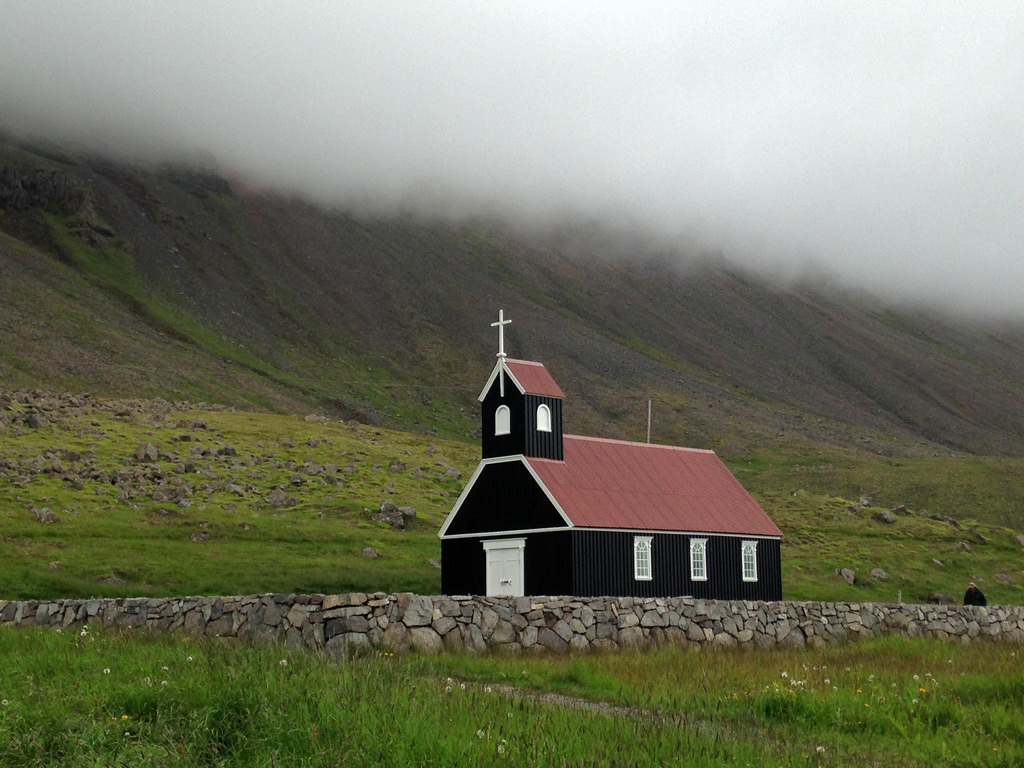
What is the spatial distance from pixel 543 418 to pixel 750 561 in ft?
34.2

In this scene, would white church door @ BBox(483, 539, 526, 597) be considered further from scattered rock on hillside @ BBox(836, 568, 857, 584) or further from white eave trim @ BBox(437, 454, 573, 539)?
scattered rock on hillside @ BBox(836, 568, 857, 584)

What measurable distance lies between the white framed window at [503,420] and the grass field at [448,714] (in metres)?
19.6

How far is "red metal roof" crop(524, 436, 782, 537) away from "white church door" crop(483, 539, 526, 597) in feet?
8.42

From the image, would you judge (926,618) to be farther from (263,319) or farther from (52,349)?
(263,319)

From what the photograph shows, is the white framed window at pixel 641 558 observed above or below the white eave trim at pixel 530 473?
below

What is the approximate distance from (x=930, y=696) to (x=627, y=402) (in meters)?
152

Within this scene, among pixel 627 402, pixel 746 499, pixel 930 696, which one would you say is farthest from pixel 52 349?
pixel 930 696

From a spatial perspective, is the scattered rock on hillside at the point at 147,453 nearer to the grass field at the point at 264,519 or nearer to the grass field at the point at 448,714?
the grass field at the point at 264,519

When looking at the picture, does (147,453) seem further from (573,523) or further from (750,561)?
(750,561)

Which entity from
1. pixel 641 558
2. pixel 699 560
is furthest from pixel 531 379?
pixel 699 560

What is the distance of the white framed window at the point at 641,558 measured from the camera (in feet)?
127

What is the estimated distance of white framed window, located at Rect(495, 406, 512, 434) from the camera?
39.9 meters

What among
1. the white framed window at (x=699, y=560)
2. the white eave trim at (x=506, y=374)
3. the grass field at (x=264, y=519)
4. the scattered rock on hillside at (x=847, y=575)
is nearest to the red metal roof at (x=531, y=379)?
the white eave trim at (x=506, y=374)

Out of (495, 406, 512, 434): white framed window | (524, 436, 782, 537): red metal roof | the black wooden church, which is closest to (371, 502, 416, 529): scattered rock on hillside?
the black wooden church
